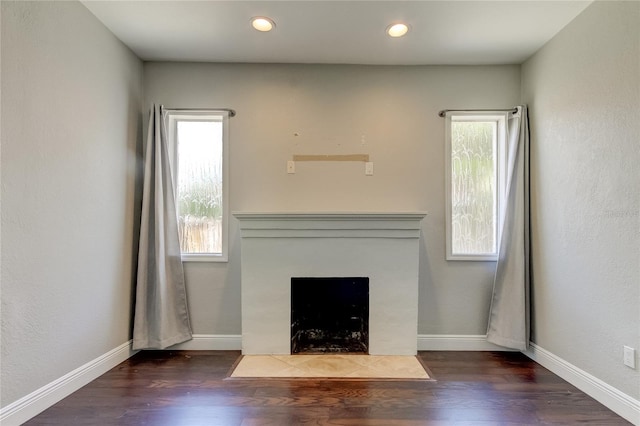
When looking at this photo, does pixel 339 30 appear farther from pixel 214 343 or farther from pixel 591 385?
pixel 591 385

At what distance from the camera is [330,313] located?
291 cm

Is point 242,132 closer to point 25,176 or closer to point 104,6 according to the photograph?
point 104,6

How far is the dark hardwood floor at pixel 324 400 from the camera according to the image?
1819mm

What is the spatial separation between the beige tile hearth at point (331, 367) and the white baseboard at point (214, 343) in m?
0.25

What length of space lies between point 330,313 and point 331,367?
0.53 meters

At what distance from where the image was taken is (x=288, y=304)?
2732 millimetres

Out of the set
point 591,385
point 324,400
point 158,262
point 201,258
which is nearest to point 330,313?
point 324,400

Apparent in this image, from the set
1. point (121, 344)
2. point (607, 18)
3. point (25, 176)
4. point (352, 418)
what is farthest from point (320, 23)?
point (121, 344)

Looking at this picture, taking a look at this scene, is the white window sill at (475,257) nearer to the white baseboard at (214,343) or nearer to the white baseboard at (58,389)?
the white baseboard at (214,343)

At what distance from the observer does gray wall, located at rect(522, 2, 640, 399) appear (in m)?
1.85

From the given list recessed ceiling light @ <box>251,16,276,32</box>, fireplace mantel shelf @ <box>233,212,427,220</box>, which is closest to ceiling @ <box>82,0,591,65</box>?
recessed ceiling light @ <box>251,16,276,32</box>

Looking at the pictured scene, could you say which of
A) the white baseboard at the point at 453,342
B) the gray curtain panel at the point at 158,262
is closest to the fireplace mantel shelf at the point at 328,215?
the gray curtain panel at the point at 158,262

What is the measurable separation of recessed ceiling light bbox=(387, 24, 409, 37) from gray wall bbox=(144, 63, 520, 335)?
1.66ft

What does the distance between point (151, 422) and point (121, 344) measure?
1032mm
